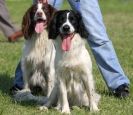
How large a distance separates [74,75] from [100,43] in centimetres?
100

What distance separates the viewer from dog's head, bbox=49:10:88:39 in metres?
6.87

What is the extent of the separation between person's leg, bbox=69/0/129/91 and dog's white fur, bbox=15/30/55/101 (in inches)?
24.7

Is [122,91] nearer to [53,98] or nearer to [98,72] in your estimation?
[53,98]

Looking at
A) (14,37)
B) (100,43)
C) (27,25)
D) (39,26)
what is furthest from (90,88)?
(14,37)

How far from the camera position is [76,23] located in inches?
274

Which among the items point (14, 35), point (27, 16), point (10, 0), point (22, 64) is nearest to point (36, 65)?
point (22, 64)

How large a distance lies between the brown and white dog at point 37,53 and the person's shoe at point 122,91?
96cm

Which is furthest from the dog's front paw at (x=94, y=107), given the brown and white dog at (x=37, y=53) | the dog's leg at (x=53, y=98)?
the brown and white dog at (x=37, y=53)

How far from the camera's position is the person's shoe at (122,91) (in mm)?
7785

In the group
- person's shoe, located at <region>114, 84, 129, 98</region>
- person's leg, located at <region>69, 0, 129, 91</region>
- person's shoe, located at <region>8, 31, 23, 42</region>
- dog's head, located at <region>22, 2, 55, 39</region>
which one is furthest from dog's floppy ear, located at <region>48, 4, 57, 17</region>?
person's shoe, located at <region>8, 31, 23, 42</region>

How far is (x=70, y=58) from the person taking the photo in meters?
7.00

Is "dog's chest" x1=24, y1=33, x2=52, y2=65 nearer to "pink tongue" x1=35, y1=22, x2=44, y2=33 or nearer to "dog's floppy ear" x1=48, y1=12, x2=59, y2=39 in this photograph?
"pink tongue" x1=35, y1=22, x2=44, y2=33

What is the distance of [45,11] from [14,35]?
6.93 m

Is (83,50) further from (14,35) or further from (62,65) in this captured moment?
(14,35)
